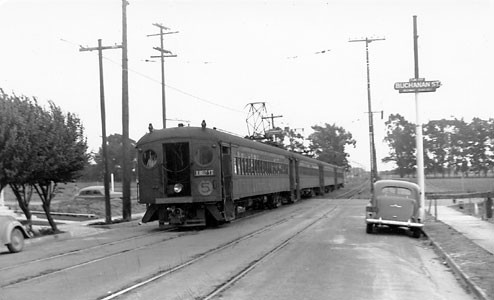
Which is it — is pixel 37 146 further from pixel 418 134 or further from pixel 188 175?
pixel 418 134

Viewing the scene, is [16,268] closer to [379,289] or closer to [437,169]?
[379,289]

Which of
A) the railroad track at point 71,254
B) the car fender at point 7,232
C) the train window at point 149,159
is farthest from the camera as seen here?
the train window at point 149,159

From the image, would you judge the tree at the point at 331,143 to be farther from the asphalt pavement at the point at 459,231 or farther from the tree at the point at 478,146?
the asphalt pavement at the point at 459,231

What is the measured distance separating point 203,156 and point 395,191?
22.1 ft

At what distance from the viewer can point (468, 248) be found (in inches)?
531

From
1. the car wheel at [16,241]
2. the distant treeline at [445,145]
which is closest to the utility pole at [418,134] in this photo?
the car wheel at [16,241]

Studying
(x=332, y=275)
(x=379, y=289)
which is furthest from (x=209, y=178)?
(x=379, y=289)

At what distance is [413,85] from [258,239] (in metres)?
8.46

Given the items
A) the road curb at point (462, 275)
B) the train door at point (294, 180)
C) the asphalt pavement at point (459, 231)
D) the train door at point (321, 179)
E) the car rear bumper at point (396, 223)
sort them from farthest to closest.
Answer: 1. the train door at point (321, 179)
2. the train door at point (294, 180)
3. the car rear bumper at point (396, 223)
4. the asphalt pavement at point (459, 231)
5. the road curb at point (462, 275)

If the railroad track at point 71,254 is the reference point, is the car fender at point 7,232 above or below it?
above

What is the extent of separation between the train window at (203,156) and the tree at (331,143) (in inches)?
3642

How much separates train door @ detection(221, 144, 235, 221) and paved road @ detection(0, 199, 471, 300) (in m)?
3.09

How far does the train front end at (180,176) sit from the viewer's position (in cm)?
1964

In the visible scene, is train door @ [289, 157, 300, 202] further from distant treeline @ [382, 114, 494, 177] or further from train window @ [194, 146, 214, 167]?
distant treeline @ [382, 114, 494, 177]
